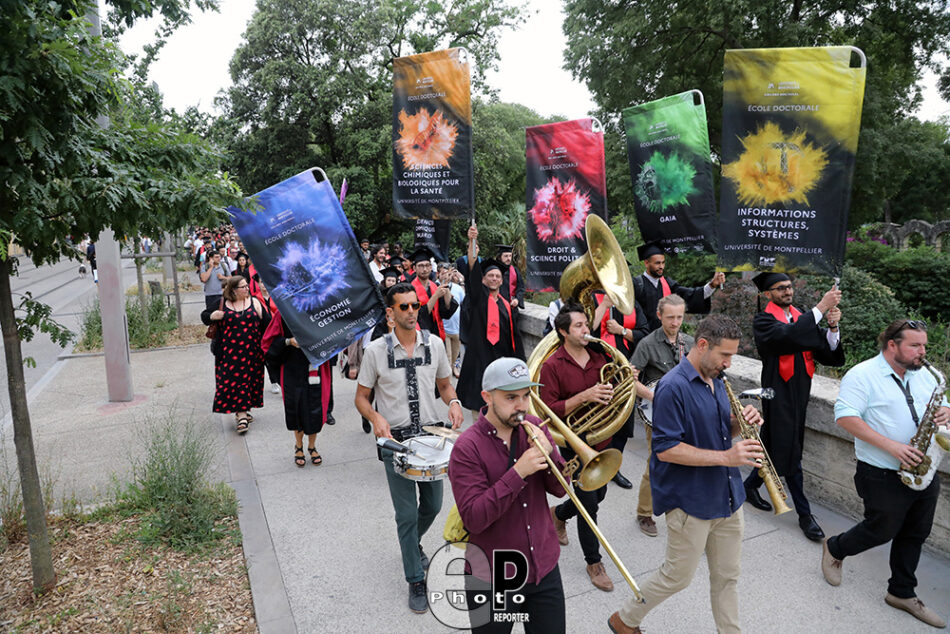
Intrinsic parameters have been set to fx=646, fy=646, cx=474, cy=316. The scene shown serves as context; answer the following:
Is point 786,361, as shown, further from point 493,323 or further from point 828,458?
point 493,323

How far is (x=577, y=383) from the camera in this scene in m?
4.59

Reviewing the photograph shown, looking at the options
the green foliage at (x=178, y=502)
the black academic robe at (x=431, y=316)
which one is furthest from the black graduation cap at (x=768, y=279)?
the green foliage at (x=178, y=502)

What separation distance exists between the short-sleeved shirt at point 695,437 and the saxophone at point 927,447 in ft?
4.00

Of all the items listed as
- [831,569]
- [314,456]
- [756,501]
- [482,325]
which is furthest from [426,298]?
[831,569]

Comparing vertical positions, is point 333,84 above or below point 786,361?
above

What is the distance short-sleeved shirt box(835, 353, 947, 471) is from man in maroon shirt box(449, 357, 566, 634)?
2.32 meters

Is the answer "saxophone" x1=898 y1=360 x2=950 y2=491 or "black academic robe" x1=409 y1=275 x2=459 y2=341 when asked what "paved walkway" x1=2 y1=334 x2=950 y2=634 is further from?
"black academic robe" x1=409 y1=275 x2=459 y2=341

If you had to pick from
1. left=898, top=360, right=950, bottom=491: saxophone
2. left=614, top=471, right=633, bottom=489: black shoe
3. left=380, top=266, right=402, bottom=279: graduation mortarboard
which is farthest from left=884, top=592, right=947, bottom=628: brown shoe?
left=380, top=266, right=402, bottom=279: graduation mortarboard

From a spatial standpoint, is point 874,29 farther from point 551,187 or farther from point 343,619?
point 343,619

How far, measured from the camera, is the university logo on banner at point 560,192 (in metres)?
7.24

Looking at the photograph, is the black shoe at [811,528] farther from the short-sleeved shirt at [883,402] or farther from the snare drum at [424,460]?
the snare drum at [424,460]

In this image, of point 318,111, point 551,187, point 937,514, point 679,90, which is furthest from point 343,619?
point 318,111

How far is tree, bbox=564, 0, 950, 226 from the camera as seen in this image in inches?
613

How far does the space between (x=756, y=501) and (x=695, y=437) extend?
2.64m
